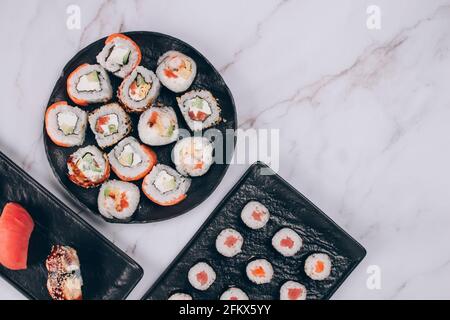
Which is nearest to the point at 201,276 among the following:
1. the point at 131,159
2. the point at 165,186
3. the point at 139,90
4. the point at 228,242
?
the point at 228,242

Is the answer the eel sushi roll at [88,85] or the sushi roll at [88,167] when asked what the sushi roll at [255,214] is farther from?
the eel sushi roll at [88,85]

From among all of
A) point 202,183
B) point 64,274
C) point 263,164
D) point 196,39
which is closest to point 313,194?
point 263,164

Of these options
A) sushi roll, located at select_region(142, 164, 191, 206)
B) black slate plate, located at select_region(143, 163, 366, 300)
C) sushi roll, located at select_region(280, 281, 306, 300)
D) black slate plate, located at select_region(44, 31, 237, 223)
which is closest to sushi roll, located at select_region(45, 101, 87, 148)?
black slate plate, located at select_region(44, 31, 237, 223)

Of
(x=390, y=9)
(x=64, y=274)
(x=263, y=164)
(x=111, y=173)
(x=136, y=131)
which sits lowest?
(x=64, y=274)

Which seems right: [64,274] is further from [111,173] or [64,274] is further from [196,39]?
[196,39]

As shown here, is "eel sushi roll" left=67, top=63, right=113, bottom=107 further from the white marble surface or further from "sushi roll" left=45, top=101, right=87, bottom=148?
the white marble surface
